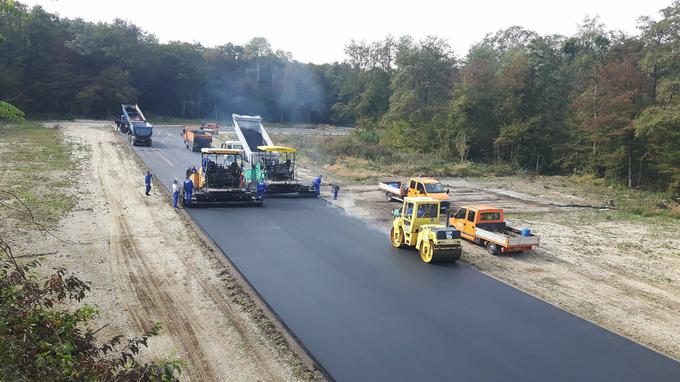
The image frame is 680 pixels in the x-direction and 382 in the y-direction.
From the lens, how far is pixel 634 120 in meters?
33.0

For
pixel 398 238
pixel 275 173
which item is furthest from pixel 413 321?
pixel 275 173

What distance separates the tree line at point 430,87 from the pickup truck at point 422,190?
14.6 m

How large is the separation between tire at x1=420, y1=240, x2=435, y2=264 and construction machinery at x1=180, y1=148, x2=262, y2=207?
9.43 m

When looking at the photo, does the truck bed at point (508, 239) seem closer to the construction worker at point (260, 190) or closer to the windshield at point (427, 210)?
the windshield at point (427, 210)

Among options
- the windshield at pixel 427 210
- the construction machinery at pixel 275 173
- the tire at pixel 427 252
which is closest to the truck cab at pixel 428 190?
the construction machinery at pixel 275 173

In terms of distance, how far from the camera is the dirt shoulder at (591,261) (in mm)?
12609

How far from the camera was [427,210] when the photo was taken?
1672cm

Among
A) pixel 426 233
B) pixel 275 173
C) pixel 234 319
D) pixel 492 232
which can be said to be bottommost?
pixel 234 319

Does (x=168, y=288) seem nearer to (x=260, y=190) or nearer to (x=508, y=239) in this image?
(x=508, y=239)

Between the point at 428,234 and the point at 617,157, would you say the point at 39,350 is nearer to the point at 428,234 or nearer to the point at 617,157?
the point at 428,234

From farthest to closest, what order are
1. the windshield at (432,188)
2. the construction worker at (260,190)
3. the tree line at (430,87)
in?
the tree line at (430,87), the windshield at (432,188), the construction worker at (260,190)

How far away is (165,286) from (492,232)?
11143mm

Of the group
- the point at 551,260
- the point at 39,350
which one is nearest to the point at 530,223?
the point at 551,260

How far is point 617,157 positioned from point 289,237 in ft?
93.0
